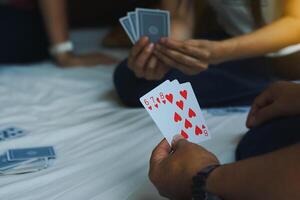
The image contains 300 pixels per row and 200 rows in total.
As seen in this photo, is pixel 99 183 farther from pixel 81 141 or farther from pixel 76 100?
pixel 76 100

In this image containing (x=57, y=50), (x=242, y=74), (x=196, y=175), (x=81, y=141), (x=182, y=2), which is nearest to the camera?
(x=196, y=175)

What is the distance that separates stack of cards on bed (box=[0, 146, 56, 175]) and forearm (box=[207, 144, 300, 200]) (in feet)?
A: 1.43

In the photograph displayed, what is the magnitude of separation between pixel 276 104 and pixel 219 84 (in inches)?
14.2

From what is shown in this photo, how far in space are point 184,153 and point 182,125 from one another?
0.34ft

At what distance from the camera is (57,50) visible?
6.07 feet

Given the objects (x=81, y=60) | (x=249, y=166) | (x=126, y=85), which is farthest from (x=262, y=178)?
(x=81, y=60)

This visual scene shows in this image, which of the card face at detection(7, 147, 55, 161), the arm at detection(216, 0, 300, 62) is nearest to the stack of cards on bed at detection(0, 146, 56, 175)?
the card face at detection(7, 147, 55, 161)

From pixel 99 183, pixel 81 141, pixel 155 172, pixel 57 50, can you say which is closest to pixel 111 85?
pixel 57 50

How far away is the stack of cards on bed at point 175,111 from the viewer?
3.03ft

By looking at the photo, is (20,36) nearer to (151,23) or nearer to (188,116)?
(151,23)

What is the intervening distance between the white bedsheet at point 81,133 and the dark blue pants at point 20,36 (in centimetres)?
9

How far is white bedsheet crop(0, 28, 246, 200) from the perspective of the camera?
100cm

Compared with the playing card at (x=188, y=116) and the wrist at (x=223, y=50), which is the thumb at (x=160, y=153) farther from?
the wrist at (x=223, y=50)

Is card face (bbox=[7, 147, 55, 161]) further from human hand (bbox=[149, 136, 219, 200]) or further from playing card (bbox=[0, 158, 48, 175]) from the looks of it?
human hand (bbox=[149, 136, 219, 200])
